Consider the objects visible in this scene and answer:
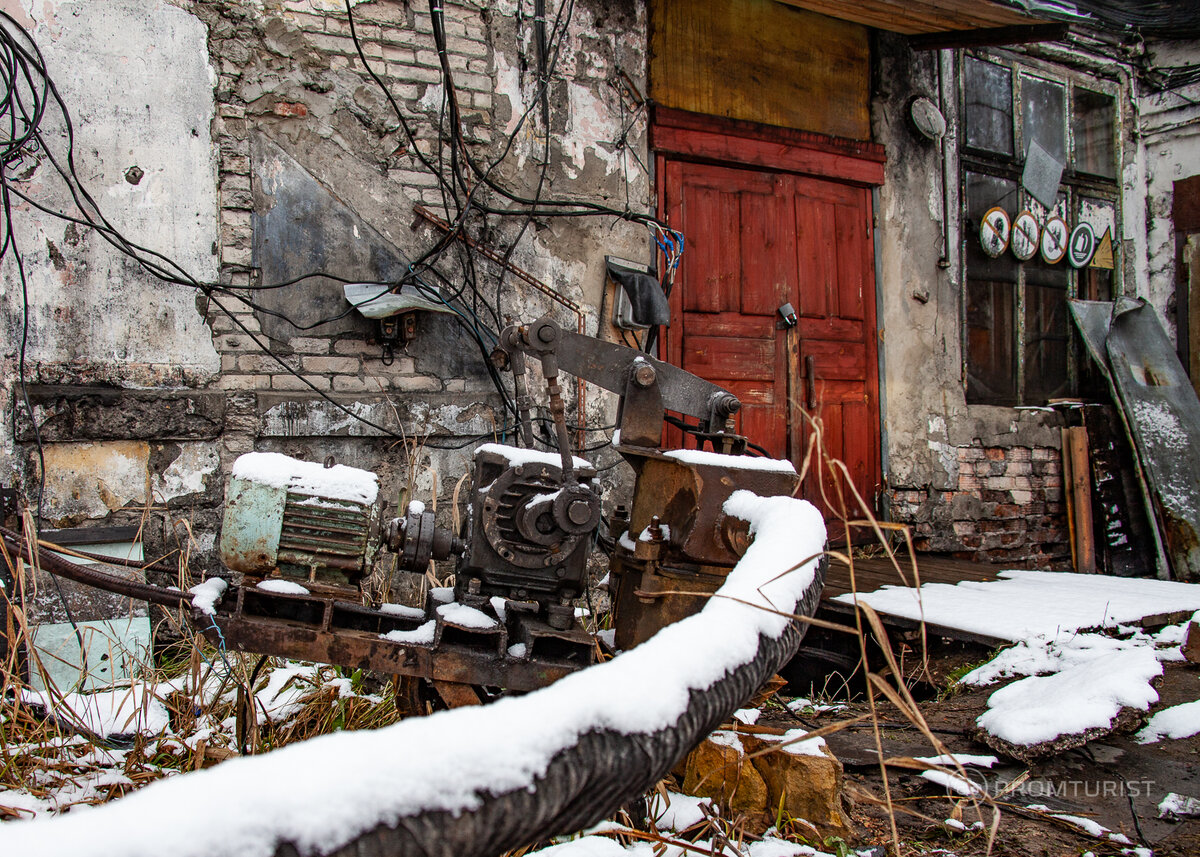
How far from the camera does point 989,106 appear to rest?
6.00 meters

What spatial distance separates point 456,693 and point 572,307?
8.98 feet

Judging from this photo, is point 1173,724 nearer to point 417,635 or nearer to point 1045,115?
point 417,635

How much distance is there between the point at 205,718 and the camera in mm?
2387

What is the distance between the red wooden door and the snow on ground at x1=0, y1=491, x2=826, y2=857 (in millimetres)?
4012

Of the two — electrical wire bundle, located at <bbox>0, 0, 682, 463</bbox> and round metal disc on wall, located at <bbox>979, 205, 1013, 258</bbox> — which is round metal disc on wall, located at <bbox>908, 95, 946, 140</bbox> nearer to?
round metal disc on wall, located at <bbox>979, 205, 1013, 258</bbox>

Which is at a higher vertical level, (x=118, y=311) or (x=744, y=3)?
(x=744, y=3)

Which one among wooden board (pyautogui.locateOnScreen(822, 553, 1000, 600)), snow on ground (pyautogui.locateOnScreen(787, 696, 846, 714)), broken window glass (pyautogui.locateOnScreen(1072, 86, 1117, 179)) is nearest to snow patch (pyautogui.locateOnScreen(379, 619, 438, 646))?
snow on ground (pyautogui.locateOnScreen(787, 696, 846, 714))

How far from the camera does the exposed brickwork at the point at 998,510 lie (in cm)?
552

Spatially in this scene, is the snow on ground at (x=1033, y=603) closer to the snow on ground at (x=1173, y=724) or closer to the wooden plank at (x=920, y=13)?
the snow on ground at (x=1173, y=724)

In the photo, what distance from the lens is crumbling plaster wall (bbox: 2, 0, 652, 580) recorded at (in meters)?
3.49

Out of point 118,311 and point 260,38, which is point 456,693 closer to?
point 118,311

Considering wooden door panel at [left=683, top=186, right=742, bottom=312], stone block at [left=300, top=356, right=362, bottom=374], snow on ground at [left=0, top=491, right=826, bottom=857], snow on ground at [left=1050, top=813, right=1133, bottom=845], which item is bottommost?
snow on ground at [left=1050, top=813, right=1133, bottom=845]

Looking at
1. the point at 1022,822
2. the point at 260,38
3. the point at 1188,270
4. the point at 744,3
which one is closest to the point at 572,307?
the point at 260,38

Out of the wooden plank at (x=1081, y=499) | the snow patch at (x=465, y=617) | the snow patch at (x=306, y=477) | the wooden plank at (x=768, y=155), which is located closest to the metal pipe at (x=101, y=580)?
the snow patch at (x=306, y=477)
